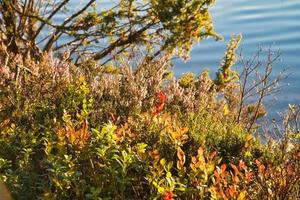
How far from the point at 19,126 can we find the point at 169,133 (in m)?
1.49

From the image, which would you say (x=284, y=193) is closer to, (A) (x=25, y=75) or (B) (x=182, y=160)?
(B) (x=182, y=160)

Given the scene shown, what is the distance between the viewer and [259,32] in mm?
35156

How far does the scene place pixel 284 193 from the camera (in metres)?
3.67

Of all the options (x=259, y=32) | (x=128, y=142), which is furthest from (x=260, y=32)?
(x=128, y=142)

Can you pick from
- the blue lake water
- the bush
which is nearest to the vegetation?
the bush

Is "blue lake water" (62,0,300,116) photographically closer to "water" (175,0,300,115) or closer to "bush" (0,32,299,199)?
"water" (175,0,300,115)

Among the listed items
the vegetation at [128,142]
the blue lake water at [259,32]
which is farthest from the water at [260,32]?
the vegetation at [128,142]

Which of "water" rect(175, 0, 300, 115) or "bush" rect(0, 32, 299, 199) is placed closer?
"bush" rect(0, 32, 299, 199)

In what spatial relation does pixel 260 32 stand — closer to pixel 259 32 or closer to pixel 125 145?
pixel 259 32

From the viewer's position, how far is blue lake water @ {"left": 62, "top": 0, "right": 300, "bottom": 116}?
31.2 m

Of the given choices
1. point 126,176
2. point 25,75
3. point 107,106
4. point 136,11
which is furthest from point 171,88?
point 136,11

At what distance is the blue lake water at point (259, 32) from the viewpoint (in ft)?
102

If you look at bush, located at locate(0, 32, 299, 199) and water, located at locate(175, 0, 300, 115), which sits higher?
water, located at locate(175, 0, 300, 115)

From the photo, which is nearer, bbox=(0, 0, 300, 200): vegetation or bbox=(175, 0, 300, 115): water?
bbox=(0, 0, 300, 200): vegetation
